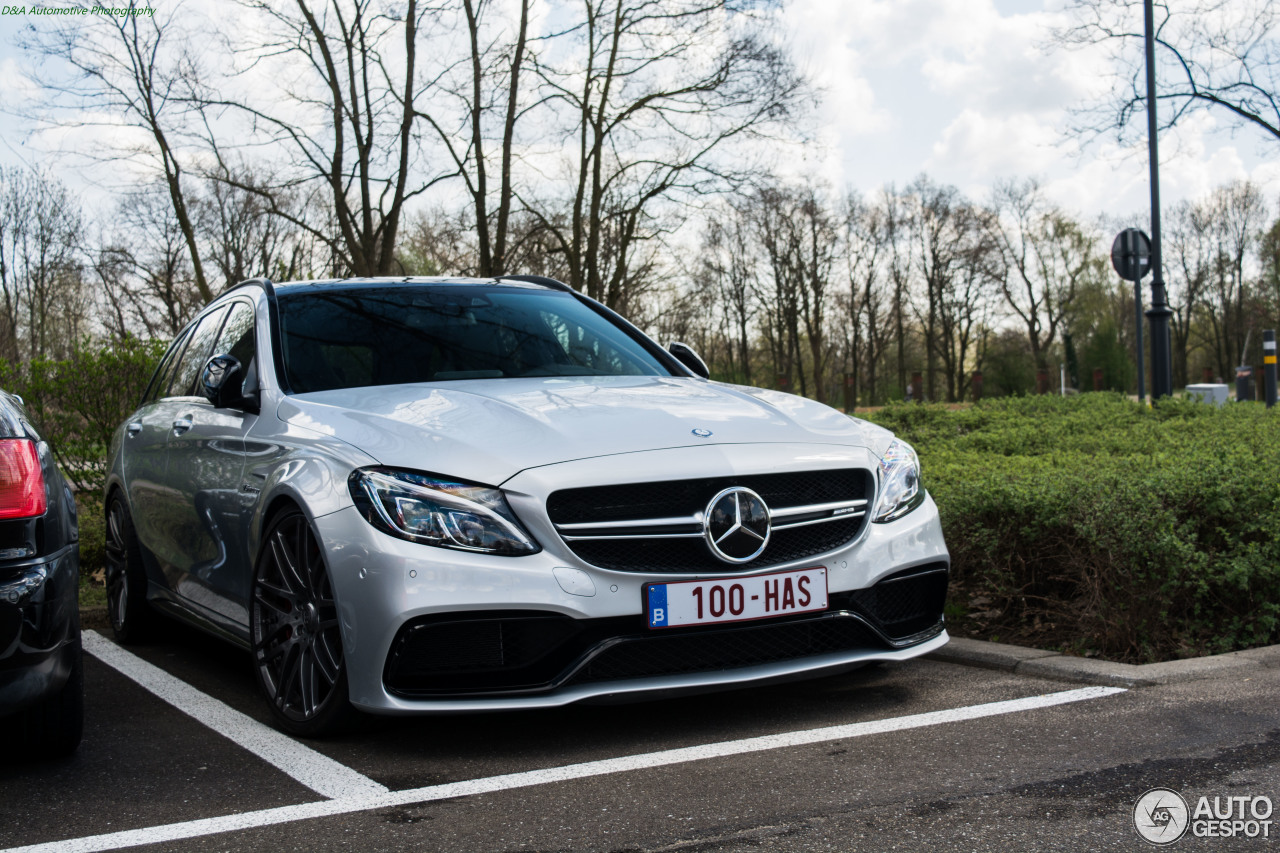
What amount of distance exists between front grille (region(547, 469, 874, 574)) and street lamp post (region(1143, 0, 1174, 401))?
10.8 m

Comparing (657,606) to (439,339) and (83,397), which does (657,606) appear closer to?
(439,339)

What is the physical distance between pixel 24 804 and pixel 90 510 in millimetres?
6669

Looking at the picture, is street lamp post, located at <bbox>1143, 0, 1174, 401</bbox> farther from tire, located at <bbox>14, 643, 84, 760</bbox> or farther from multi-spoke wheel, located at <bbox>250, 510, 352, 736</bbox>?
tire, located at <bbox>14, 643, 84, 760</bbox>

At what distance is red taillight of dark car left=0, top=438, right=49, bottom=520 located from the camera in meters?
3.35

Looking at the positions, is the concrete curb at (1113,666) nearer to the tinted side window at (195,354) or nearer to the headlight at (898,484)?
the headlight at (898,484)

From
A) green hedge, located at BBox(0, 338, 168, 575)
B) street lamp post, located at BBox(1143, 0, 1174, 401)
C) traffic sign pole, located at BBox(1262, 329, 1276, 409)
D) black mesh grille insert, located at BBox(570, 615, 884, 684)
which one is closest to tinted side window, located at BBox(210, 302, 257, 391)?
black mesh grille insert, located at BBox(570, 615, 884, 684)

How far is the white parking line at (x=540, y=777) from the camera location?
9.96 ft

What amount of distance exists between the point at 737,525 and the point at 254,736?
1730mm

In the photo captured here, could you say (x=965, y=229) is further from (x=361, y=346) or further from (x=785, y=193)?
(x=361, y=346)

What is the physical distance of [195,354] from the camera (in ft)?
19.6

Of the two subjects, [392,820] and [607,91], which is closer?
[392,820]

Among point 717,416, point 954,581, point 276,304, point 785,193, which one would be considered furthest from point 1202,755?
point 785,193

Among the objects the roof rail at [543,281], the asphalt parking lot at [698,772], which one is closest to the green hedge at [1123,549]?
the asphalt parking lot at [698,772]

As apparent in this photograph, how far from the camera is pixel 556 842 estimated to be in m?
2.89
